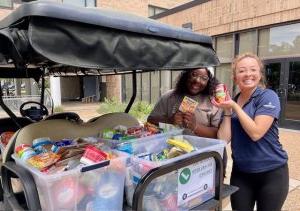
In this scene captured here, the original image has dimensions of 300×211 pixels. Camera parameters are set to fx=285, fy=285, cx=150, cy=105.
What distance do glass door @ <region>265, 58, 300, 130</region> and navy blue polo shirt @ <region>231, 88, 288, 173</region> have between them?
7035 mm

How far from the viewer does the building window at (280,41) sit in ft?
28.6

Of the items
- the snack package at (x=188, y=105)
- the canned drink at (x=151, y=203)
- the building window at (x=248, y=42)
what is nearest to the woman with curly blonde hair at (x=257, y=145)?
the snack package at (x=188, y=105)

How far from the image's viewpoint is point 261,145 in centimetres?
234

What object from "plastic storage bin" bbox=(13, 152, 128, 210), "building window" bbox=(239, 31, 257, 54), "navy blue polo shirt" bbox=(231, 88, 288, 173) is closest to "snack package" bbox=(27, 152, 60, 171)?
"plastic storage bin" bbox=(13, 152, 128, 210)

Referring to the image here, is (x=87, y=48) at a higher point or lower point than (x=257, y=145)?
higher

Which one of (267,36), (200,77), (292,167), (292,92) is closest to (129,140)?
(200,77)

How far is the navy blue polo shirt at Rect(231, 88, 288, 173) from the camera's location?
2301mm

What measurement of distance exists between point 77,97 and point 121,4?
27.2ft

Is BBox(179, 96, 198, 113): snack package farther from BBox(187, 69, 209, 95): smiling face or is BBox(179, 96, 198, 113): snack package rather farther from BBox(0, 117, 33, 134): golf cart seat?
BBox(0, 117, 33, 134): golf cart seat

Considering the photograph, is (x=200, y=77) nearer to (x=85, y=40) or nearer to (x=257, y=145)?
(x=257, y=145)

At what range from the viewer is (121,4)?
1892cm

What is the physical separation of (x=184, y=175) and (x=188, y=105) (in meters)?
1.02

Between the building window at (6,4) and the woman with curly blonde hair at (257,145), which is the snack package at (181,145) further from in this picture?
the building window at (6,4)

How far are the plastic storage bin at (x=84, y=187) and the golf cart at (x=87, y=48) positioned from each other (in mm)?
98
